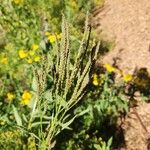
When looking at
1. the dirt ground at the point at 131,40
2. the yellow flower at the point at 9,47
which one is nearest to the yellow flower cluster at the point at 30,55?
the yellow flower at the point at 9,47

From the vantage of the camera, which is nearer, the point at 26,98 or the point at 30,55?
the point at 26,98

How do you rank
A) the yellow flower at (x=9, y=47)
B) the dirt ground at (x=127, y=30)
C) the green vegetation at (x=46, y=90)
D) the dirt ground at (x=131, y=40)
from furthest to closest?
the dirt ground at (x=127, y=30), the yellow flower at (x=9, y=47), the dirt ground at (x=131, y=40), the green vegetation at (x=46, y=90)

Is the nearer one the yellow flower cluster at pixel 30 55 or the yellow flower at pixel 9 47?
the yellow flower cluster at pixel 30 55

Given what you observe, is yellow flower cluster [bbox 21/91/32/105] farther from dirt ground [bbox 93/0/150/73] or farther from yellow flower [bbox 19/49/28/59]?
dirt ground [bbox 93/0/150/73]

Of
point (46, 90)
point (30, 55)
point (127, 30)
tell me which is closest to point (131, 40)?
point (127, 30)

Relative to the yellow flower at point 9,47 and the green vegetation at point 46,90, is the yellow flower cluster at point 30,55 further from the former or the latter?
the yellow flower at point 9,47

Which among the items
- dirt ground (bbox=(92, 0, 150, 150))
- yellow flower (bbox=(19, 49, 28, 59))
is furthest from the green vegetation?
dirt ground (bbox=(92, 0, 150, 150))

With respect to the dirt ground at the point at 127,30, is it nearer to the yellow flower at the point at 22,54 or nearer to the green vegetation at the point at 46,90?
the green vegetation at the point at 46,90

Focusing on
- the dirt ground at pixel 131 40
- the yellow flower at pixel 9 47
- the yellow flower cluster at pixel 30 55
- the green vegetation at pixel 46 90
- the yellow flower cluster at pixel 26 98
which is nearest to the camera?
the green vegetation at pixel 46 90

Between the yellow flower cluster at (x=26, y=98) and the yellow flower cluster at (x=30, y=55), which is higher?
the yellow flower cluster at (x=30, y=55)

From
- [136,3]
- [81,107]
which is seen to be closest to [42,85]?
[81,107]

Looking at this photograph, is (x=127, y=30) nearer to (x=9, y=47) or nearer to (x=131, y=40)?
(x=131, y=40)
